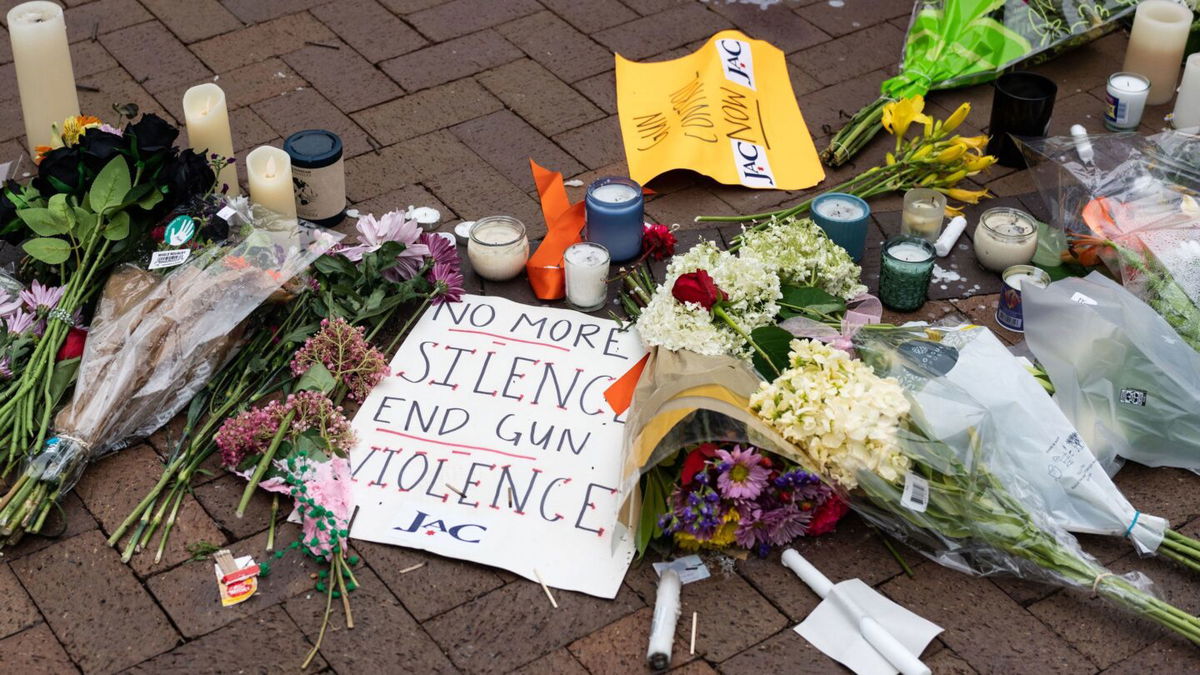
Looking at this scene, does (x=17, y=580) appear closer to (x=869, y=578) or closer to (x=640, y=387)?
(x=640, y=387)

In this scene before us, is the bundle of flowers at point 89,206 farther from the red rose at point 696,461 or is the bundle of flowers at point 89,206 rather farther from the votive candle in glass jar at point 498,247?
the red rose at point 696,461

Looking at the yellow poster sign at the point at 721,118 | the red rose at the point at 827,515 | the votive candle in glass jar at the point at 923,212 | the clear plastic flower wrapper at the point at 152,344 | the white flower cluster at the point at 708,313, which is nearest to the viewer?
the red rose at the point at 827,515

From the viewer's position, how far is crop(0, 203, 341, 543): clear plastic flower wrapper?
8.84 feet

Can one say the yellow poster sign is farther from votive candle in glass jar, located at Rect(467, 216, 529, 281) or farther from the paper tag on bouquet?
the paper tag on bouquet

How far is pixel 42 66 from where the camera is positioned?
3396mm

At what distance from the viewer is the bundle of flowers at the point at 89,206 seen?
2.94 metres

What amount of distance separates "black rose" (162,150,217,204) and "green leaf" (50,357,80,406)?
1.53 feet

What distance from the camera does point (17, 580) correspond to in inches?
101

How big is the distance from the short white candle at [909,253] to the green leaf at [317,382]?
1.37 metres

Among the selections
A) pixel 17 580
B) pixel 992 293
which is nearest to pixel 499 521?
pixel 17 580

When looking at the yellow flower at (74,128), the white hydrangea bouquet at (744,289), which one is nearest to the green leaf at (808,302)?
the white hydrangea bouquet at (744,289)

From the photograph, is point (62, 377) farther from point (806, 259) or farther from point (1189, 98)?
point (1189, 98)

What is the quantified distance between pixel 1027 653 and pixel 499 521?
105 cm

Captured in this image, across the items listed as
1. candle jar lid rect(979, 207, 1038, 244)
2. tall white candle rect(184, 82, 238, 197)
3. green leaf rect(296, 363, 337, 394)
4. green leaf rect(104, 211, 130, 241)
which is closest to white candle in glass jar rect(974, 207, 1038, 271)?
candle jar lid rect(979, 207, 1038, 244)
